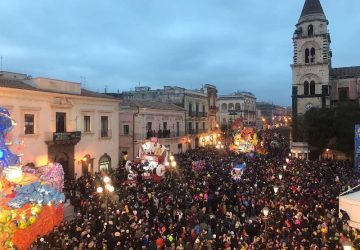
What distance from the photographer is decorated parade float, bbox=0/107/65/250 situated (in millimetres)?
11008

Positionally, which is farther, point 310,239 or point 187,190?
point 187,190

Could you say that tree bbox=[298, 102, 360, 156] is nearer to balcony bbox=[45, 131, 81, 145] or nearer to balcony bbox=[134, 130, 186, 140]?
balcony bbox=[134, 130, 186, 140]

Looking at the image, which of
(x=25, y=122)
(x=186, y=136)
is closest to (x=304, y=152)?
(x=186, y=136)

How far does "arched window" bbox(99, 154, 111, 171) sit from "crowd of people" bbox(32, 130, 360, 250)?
5723 mm

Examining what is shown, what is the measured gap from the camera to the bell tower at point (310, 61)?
141 ft

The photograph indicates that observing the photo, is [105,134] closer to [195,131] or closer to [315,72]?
[195,131]

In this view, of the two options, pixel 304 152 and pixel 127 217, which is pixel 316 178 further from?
pixel 304 152

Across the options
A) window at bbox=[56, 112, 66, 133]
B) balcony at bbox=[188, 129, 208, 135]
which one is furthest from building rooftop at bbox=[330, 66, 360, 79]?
window at bbox=[56, 112, 66, 133]

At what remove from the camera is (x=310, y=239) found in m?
12.0

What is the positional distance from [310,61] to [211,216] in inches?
1348

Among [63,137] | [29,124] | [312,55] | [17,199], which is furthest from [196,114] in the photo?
[17,199]

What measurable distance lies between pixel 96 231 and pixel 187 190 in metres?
6.58

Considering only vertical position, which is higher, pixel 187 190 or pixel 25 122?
pixel 25 122

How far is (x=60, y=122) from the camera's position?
79.7 feet
